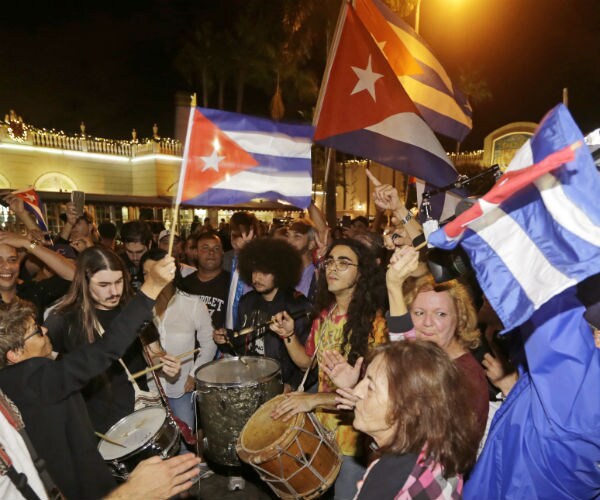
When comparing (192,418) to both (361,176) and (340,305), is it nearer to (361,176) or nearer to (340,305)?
(340,305)

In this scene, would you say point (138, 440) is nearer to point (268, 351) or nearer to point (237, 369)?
point (237, 369)

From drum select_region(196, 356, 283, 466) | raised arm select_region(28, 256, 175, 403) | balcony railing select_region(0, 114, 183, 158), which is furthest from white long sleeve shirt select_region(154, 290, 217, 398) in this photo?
balcony railing select_region(0, 114, 183, 158)

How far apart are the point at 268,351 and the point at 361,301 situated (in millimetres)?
1327

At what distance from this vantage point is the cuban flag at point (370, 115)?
187 inches

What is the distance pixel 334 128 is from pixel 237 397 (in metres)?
3.15

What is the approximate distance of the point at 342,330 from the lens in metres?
3.54

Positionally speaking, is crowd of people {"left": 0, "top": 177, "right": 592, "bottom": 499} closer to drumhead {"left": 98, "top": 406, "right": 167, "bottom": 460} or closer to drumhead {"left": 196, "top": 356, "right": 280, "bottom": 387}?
drumhead {"left": 98, "top": 406, "right": 167, "bottom": 460}

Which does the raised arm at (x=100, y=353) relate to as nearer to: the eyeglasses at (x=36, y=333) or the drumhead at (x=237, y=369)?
the eyeglasses at (x=36, y=333)

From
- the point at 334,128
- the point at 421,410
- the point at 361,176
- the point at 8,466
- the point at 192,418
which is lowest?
the point at 192,418

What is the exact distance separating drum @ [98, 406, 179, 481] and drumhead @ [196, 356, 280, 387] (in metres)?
0.67

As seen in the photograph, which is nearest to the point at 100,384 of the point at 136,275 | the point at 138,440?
the point at 138,440

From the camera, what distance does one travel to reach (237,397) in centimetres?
342

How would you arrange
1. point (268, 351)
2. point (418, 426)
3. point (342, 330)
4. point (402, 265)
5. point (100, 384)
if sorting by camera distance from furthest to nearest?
1. point (268, 351)
2. point (342, 330)
3. point (100, 384)
4. point (402, 265)
5. point (418, 426)

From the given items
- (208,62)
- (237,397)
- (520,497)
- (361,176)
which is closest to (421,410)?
(520,497)
